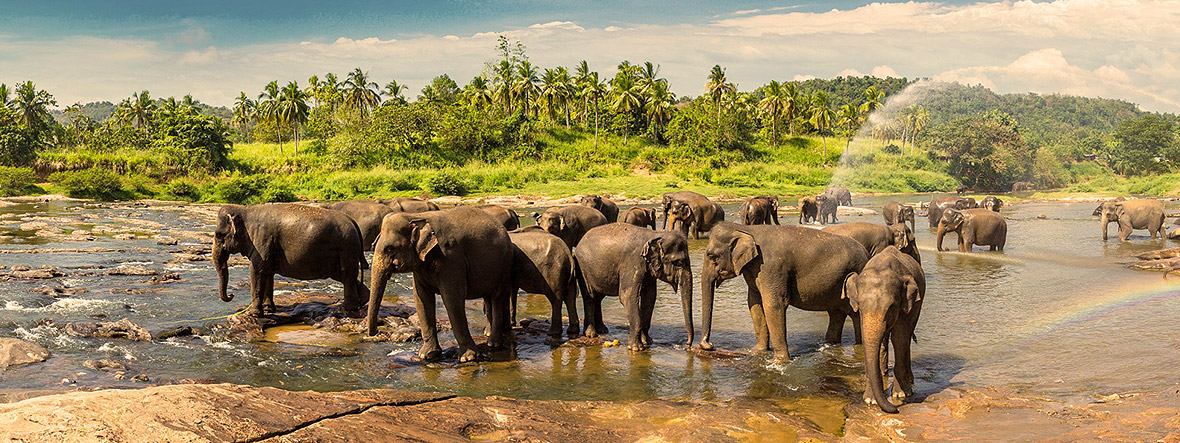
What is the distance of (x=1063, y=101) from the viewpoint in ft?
619

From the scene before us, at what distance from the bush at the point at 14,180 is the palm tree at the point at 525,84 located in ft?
148

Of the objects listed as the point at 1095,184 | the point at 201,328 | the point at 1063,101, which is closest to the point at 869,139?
the point at 1095,184

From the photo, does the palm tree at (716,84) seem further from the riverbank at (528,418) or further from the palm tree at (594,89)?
the riverbank at (528,418)

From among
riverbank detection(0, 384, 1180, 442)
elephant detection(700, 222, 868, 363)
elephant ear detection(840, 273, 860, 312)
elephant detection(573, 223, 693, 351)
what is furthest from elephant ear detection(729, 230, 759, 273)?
riverbank detection(0, 384, 1180, 442)

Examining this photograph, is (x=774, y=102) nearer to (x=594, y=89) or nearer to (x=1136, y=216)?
(x=594, y=89)

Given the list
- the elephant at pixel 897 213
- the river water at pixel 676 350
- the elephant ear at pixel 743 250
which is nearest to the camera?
the river water at pixel 676 350

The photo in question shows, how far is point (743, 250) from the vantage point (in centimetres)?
1096

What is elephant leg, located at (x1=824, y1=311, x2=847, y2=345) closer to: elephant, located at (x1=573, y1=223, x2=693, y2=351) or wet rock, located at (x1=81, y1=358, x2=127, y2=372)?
elephant, located at (x1=573, y1=223, x2=693, y2=351)

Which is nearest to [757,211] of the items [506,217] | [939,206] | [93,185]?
[939,206]

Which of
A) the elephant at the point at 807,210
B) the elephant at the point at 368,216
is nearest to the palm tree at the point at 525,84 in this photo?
the elephant at the point at 807,210

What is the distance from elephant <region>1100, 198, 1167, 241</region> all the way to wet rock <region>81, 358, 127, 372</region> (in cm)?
3027

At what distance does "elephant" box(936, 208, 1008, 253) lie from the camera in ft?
82.3

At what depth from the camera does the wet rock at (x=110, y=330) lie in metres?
12.3

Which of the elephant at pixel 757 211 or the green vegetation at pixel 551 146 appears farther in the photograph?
the green vegetation at pixel 551 146
